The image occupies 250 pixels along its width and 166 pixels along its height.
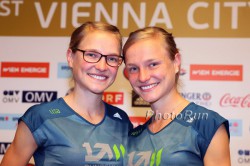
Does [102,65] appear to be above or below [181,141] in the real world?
above

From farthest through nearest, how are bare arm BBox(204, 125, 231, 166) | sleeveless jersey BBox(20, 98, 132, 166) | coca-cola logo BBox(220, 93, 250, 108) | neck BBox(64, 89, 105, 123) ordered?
1. coca-cola logo BBox(220, 93, 250, 108)
2. neck BBox(64, 89, 105, 123)
3. sleeveless jersey BBox(20, 98, 132, 166)
4. bare arm BBox(204, 125, 231, 166)

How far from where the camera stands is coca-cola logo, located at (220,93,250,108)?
301 centimetres

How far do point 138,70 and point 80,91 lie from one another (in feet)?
1.01

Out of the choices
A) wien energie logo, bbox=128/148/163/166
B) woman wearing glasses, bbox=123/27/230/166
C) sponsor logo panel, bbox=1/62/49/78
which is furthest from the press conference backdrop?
wien energie logo, bbox=128/148/163/166

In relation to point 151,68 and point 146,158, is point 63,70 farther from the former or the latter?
point 146,158

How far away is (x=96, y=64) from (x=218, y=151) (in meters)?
0.65

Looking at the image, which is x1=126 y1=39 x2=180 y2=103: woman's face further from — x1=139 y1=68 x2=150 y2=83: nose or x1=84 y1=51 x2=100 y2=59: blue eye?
x1=84 y1=51 x2=100 y2=59: blue eye

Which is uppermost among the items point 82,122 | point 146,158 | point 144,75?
point 144,75

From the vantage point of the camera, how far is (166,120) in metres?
1.72

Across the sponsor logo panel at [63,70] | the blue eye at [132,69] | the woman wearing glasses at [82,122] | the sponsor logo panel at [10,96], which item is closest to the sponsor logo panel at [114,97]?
the sponsor logo panel at [63,70]

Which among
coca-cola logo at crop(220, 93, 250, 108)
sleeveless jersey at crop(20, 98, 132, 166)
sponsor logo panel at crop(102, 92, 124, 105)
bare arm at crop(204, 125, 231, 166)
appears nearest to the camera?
bare arm at crop(204, 125, 231, 166)

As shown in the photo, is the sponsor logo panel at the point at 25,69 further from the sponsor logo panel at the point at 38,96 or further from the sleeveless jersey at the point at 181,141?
the sleeveless jersey at the point at 181,141

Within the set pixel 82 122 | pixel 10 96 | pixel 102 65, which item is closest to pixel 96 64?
pixel 102 65

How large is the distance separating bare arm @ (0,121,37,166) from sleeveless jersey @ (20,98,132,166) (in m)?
0.03
